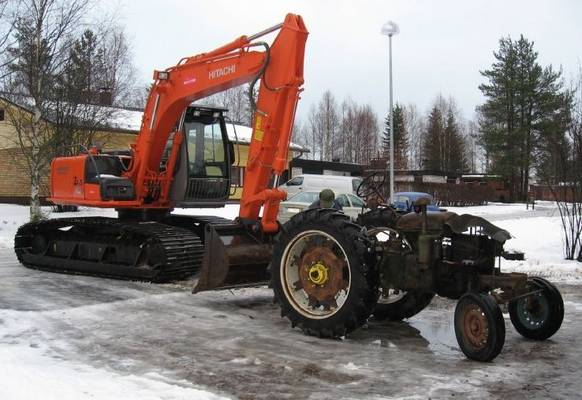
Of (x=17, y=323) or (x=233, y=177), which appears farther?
(x=233, y=177)

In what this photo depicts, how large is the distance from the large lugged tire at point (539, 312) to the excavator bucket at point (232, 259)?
3145 mm

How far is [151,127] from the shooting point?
11000 mm

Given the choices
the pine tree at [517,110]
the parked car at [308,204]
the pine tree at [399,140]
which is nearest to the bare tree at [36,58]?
the parked car at [308,204]

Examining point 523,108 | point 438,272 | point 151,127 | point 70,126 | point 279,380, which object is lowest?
point 279,380

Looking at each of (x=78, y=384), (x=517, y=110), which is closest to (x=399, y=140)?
(x=517, y=110)

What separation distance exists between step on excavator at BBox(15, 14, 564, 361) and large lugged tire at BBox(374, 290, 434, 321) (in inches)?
0.7

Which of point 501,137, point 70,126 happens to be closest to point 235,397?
point 70,126

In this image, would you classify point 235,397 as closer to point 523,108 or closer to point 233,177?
point 233,177

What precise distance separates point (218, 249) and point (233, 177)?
412cm

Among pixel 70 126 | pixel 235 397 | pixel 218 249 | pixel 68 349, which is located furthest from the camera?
pixel 70 126

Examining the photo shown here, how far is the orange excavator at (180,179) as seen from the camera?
8492 millimetres

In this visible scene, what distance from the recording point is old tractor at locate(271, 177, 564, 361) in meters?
5.93

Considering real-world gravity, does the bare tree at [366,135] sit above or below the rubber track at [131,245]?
above

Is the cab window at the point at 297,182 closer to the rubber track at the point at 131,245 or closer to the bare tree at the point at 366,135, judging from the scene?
the rubber track at the point at 131,245
